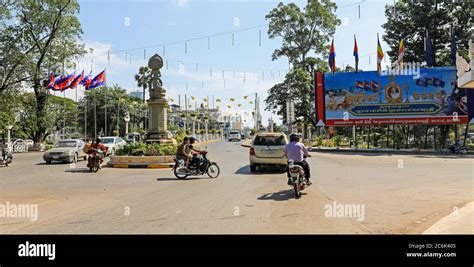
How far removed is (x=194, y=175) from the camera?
14.5 m

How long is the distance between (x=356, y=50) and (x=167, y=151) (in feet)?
83.8

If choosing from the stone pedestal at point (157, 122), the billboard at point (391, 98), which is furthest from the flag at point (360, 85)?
the stone pedestal at point (157, 122)

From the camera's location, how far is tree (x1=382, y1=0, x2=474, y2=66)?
37.8m

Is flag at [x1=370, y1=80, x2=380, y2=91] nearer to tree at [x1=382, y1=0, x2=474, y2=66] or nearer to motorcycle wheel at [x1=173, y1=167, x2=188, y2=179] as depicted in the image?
tree at [x1=382, y1=0, x2=474, y2=66]

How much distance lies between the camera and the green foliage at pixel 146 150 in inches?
760

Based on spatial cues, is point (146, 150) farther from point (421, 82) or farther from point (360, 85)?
point (421, 82)

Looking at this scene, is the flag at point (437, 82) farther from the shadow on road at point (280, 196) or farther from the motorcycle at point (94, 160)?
the motorcycle at point (94, 160)

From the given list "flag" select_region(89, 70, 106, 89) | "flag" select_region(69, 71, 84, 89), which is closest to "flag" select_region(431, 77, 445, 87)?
"flag" select_region(89, 70, 106, 89)

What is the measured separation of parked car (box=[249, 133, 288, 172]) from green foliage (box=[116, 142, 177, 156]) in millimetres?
5498

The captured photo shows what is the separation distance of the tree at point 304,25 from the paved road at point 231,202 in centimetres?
3559

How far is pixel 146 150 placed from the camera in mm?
19516
